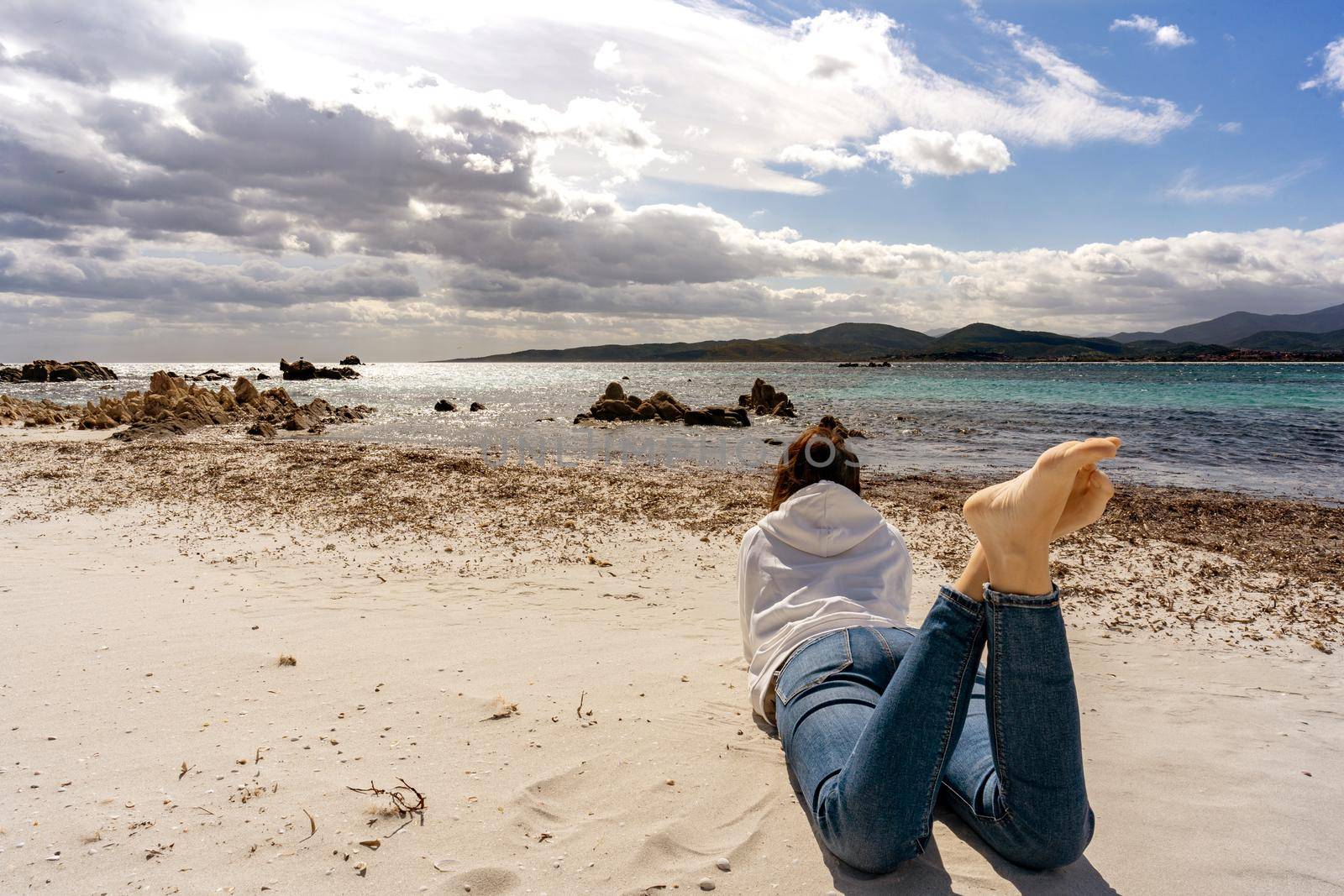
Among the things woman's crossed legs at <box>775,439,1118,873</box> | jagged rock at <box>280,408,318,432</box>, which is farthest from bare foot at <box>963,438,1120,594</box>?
jagged rock at <box>280,408,318,432</box>

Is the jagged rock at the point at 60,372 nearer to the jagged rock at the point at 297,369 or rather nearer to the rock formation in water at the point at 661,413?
the jagged rock at the point at 297,369

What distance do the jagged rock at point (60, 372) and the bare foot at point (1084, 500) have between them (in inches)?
3647

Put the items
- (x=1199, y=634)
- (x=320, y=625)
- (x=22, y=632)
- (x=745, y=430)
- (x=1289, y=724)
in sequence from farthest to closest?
(x=745, y=430) < (x=1199, y=634) < (x=320, y=625) < (x=22, y=632) < (x=1289, y=724)

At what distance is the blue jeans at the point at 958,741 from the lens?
7.28 ft

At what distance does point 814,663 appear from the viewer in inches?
120

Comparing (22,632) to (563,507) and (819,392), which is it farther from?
(819,392)

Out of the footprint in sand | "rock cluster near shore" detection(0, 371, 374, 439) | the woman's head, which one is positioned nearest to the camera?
the footprint in sand

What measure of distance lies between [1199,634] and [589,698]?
518 centimetres

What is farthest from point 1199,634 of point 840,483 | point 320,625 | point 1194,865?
point 320,625

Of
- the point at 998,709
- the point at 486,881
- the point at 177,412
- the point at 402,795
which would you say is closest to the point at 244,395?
the point at 177,412

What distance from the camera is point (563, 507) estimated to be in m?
10.3

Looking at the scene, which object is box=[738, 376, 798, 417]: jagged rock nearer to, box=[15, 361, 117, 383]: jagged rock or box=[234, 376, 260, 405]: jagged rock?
box=[234, 376, 260, 405]: jagged rock

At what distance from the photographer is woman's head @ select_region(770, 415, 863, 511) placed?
3707 millimetres

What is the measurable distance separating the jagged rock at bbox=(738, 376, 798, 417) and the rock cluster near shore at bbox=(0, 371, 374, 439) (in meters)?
19.0
